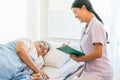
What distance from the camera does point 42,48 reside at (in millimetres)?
2564

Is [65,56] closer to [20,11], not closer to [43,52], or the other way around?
[43,52]

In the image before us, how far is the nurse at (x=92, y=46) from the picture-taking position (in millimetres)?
1717

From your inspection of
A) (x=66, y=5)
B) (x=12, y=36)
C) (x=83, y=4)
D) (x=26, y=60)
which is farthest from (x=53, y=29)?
(x=83, y=4)

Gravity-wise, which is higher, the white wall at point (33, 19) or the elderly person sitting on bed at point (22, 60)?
the white wall at point (33, 19)

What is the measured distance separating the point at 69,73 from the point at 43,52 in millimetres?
447

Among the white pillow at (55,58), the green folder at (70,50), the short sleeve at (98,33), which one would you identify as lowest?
the white pillow at (55,58)

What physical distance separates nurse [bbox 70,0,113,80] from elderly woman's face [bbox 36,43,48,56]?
764 mm

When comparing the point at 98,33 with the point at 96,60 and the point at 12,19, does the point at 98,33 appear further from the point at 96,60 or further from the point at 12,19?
the point at 12,19

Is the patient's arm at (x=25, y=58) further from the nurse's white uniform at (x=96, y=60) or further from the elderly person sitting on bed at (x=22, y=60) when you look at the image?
the nurse's white uniform at (x=96, y=60)

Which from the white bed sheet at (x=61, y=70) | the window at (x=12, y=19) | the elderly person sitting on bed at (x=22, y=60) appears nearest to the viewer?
the elderly person sitting on bed at (x=22, y=60)

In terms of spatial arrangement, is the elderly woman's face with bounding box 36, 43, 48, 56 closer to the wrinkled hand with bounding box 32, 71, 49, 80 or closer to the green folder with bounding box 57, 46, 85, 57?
the wrinkled hand with bounding box 32, 71, 49, 80

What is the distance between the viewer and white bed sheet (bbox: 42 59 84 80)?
2233 millimetres

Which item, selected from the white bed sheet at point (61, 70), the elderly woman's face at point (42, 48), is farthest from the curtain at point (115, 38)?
the elderly woman's face at point (42, 48)

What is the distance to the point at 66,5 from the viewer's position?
3.11 meters
